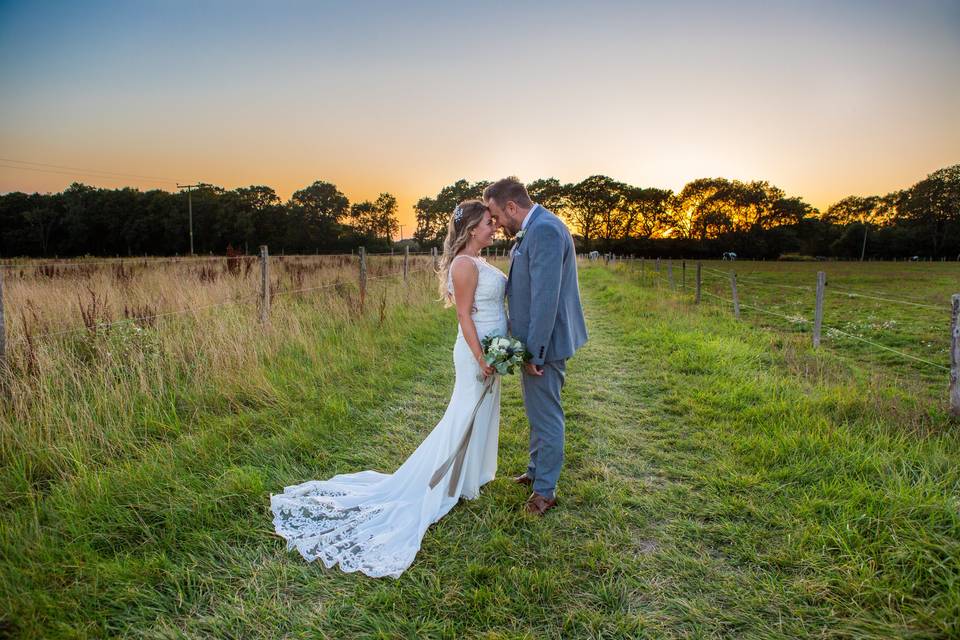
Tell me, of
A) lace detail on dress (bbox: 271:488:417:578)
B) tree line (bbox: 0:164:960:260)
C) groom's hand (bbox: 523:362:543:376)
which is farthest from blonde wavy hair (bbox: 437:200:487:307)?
tree line (bbox: 0:164:960:260)

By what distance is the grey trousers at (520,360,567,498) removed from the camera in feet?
9.90

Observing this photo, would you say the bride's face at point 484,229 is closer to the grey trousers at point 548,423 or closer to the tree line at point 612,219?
the grey trousers at point 548,423

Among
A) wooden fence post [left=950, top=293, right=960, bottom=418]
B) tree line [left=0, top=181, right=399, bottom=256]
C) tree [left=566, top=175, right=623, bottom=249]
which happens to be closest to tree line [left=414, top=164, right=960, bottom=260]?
tree [left=566, top=175, right=623, bottom=249]

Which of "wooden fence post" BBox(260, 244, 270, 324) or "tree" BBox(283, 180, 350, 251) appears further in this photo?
"tree" BBox(283, 180, 350, 251)

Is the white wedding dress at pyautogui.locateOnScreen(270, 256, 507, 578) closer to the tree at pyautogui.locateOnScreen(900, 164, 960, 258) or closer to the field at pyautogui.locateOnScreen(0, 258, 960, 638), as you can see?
the field at pyautogui.locateOnScreen(0, 258, 960, 638)

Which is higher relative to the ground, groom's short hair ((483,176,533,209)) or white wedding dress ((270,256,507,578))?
groom's short hair ((483,176,533,209))

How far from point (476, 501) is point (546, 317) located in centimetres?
141

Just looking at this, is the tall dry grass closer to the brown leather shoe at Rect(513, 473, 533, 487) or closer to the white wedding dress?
the white wedding dress

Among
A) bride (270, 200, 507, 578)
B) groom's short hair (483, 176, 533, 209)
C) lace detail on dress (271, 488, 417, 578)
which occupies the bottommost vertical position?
lace detail on dress (271, 488, 417, 578)

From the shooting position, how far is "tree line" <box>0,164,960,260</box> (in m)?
54.7

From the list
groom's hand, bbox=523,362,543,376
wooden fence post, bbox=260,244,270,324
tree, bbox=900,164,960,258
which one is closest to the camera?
groom's hand, bbox=523,362,543,376

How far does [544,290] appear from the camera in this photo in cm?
274

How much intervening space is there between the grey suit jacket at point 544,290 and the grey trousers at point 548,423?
16 centimetres

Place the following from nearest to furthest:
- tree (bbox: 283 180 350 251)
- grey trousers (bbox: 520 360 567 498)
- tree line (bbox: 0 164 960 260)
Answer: grey trousers (bbox: 520 360 567 498) → tree line (bbox: 0 164 960 260) → tree (bbox: 283 180 350 251)
